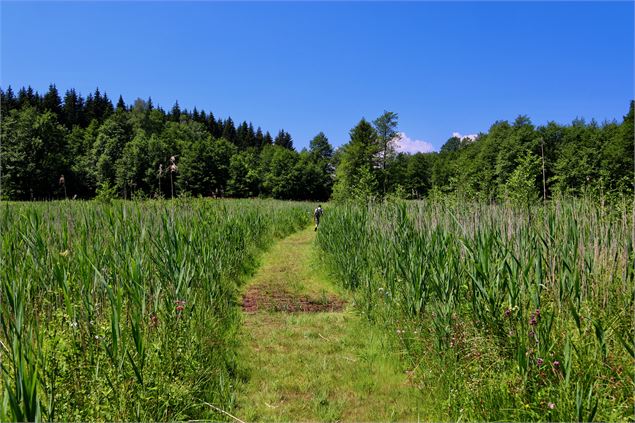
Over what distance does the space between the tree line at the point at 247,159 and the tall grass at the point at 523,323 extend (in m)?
3.83

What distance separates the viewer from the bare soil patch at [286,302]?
6102 mm

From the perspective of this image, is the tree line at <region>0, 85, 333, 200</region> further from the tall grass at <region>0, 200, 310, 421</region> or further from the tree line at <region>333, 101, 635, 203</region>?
the tall grass at <region>0, 200, 310, 421</region>

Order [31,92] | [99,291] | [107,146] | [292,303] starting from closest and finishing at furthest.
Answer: [99,291] → [292,303] → [107,146] → [31,92]

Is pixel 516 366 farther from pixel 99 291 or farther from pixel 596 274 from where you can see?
pixel 99 291

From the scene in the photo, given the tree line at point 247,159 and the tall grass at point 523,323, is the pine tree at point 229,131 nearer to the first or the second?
the tree line at point 247,159

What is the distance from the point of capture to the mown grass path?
3.05 metres

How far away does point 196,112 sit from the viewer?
105625mm

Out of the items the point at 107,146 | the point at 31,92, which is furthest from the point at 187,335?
the point at 31,92

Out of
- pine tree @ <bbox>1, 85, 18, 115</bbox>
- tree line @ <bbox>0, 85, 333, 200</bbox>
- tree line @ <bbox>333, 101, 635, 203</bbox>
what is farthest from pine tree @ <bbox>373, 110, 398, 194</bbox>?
pine tree @ <bbox>1, 85, 18, 115</bbox>

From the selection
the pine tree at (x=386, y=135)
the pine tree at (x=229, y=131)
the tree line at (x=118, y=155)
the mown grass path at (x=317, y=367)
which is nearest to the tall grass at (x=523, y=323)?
the mown grass path at (x=317, y=367)

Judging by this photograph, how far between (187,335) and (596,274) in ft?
12.0

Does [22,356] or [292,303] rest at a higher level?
[22,356]

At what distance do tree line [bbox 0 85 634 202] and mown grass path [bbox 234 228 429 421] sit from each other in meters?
4.39

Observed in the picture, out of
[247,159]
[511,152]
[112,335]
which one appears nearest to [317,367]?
[112,335]
